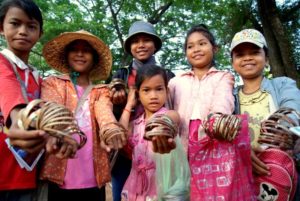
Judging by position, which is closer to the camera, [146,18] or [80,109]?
[80,109]

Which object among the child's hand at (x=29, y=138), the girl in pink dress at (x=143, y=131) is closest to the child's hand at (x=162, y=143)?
the girl in pink dress at (x=143, y=131)

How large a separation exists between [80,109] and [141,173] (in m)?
0.61

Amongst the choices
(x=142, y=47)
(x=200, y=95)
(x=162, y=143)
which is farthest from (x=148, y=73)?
(x=162, y=143)

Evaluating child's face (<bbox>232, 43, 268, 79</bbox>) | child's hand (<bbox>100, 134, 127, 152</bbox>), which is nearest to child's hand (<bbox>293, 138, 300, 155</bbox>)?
child's face (<bbox>232, 43, 268, 79</bbox>)

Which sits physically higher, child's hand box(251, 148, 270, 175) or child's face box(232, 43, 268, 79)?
child's face box(232, 43, 268, 79)

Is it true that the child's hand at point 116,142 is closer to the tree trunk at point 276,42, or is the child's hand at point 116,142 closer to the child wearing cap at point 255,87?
the child wearing cap at point 255,87

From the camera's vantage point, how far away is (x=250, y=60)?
8.77 feet

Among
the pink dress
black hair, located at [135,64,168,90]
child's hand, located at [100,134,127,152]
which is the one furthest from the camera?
black hair, located at [135,64,168,90]

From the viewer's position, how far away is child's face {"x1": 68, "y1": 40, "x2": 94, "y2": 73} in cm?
263

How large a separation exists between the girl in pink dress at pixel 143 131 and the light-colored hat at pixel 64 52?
0.40 meters

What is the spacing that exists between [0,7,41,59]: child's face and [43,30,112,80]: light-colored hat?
30 cm

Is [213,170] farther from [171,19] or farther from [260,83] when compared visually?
[171,19]

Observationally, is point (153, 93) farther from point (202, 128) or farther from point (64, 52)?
point (64, 52)

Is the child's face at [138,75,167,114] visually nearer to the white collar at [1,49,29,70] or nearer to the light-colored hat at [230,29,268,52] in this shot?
the light-colored hat at [230,29,268,52]
